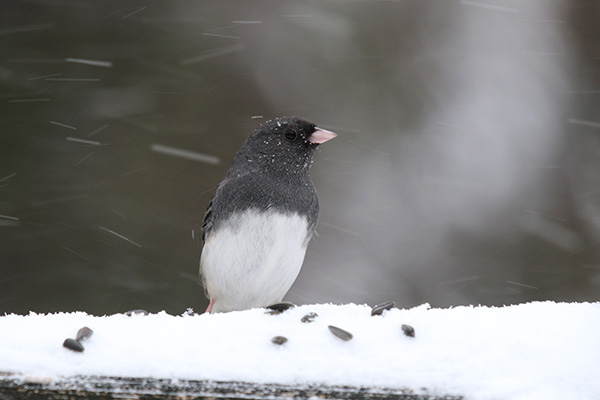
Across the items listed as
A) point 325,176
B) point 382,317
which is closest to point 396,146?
point 325,176

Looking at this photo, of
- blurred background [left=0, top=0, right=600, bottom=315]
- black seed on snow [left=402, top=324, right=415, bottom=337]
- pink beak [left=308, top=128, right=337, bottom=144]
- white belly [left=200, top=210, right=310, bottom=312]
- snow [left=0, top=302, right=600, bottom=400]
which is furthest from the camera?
blurred background [left=0, top=0, right=600, bottom=315]

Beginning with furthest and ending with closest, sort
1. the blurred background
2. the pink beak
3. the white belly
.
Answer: the blurred background, the pink beak, the white belly

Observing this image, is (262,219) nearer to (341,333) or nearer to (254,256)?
(254,256)

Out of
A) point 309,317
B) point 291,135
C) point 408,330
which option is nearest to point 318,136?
point 291,135

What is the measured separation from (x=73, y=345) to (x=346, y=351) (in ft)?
1.43

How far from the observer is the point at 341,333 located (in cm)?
112

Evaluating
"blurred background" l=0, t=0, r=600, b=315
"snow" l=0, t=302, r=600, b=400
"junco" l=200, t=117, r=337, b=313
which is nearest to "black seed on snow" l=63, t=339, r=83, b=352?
"snow" l=0, t=302, r=600, b=400

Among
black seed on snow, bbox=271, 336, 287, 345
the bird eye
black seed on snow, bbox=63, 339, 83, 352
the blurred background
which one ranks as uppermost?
the bird eye

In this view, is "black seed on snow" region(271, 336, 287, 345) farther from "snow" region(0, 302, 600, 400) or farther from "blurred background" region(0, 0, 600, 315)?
"blurred background" region(0, 0, 600, 315)

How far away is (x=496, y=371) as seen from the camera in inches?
41.3

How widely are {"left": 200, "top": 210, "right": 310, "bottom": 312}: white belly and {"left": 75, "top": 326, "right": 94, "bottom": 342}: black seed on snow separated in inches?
33.2

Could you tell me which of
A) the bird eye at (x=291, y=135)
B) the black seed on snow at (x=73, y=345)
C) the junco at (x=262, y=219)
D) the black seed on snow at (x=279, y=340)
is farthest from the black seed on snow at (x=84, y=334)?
the bird eye at (x=291, y=135)

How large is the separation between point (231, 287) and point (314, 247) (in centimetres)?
163

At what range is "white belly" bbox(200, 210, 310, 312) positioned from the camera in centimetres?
192
